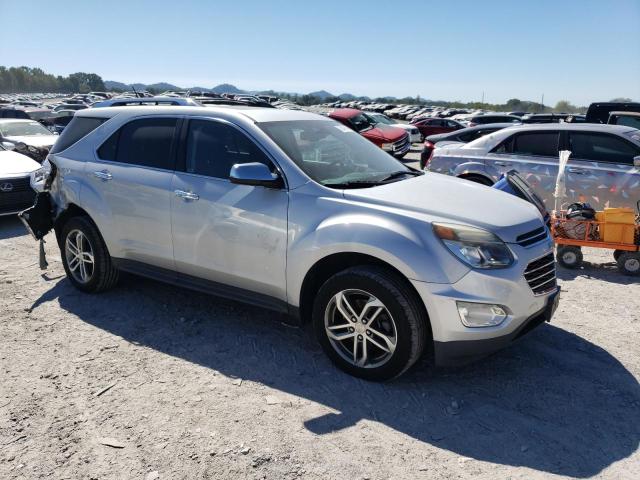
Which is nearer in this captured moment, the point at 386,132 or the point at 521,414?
the point at 521,414

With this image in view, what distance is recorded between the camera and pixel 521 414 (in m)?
3.16

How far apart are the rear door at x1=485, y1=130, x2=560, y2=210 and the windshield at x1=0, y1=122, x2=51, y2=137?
10775 millimetres

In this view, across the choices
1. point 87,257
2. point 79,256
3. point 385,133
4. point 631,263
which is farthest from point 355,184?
point 385,133

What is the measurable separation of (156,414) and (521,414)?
2.21 m

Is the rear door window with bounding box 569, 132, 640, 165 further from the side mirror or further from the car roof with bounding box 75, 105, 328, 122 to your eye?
the side mirror

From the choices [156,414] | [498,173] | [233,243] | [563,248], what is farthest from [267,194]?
[498,173]

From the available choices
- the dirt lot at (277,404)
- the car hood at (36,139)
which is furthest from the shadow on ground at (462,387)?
the car hood at (36,139)

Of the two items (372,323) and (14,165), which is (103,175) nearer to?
(372,323)

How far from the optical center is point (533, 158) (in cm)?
746

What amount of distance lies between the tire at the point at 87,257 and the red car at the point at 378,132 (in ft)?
38.6

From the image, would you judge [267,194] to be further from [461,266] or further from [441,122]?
[441,122]

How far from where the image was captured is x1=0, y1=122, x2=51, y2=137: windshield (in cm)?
1240

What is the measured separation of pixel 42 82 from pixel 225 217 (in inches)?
5723

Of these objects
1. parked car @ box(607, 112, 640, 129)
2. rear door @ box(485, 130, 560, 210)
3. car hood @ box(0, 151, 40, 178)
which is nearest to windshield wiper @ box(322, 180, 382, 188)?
rear door @ box(485, 130, 560, 210)
